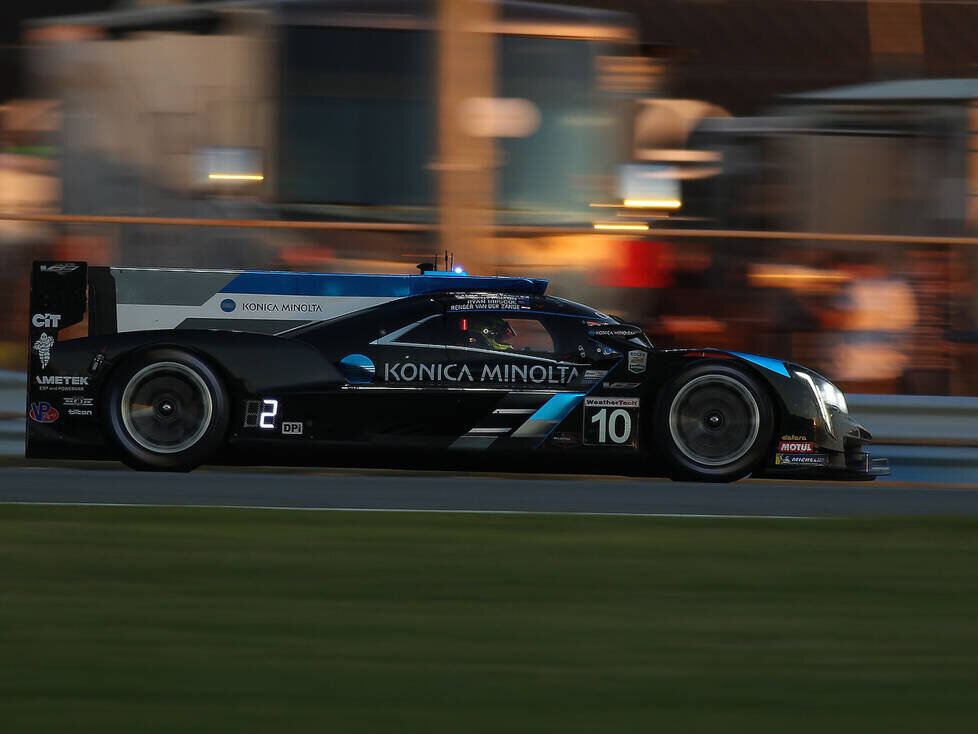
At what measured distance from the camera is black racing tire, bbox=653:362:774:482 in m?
8.23

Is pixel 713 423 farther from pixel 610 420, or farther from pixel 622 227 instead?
pixel 622 227

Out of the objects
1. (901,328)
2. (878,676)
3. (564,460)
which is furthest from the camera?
(901,328)

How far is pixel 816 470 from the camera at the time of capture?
8273 mm

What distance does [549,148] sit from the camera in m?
10.9

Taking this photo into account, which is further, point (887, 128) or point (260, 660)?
point (887, 128)

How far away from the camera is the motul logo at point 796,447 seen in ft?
27.0

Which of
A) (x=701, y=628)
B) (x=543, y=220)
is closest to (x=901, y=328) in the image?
(x=543, y=220)

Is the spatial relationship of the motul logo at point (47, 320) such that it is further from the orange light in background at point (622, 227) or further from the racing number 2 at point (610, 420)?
the orange light in background at point (622, 227)

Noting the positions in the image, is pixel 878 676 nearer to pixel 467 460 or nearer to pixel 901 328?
pixel 467 460

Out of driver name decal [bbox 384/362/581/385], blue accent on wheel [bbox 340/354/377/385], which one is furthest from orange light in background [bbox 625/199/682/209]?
blue accent on wheel [bbox 340/354/377/385]

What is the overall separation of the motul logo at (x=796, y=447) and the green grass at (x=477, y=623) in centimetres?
135

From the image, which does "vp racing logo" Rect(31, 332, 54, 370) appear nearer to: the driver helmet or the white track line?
the white track line

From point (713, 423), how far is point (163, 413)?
8.71 ft

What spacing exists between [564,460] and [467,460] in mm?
468
